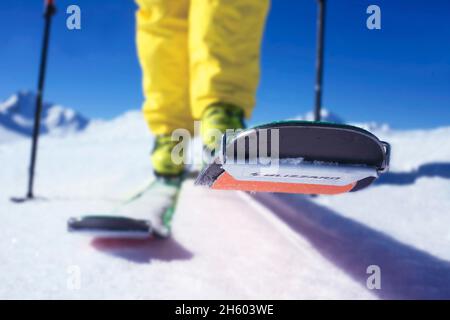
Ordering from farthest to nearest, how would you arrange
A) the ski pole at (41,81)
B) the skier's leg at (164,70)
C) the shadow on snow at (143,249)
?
the ski pole at (41,81)
the skier's leg at (164,70)
the shadow on snow at (143,249)

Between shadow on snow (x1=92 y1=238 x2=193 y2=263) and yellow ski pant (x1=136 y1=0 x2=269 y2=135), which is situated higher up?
yellow ski pant (x1=136 y1=0 x2=269 y2=135)

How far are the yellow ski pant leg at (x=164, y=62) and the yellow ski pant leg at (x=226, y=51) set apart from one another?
344 mm

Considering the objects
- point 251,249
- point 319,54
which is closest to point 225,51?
point 251,249

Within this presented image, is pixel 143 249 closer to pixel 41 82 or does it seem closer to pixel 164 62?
pixel 164 62

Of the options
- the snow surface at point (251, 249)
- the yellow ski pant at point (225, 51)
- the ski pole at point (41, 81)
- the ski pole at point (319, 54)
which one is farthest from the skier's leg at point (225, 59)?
the ski pole at point (41, 81)

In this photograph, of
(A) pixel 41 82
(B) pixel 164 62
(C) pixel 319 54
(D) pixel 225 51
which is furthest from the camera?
(A) pixel 41 82

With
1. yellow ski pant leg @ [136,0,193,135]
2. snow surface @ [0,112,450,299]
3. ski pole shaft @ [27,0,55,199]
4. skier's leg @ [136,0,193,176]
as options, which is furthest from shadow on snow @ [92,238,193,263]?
ski pole shaft @ [27,0,55,199]

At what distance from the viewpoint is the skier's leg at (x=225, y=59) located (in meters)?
1.20

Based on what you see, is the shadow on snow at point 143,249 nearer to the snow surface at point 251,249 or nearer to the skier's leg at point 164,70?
the snow surface at point 251,249

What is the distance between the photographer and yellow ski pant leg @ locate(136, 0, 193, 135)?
1581 mm

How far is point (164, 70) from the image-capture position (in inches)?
63.9

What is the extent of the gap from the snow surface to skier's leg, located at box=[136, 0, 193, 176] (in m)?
0.22

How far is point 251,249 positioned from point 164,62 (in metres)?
0.96

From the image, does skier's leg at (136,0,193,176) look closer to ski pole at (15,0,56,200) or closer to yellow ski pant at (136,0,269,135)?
yellow ski pant at (136,0,269,135)
